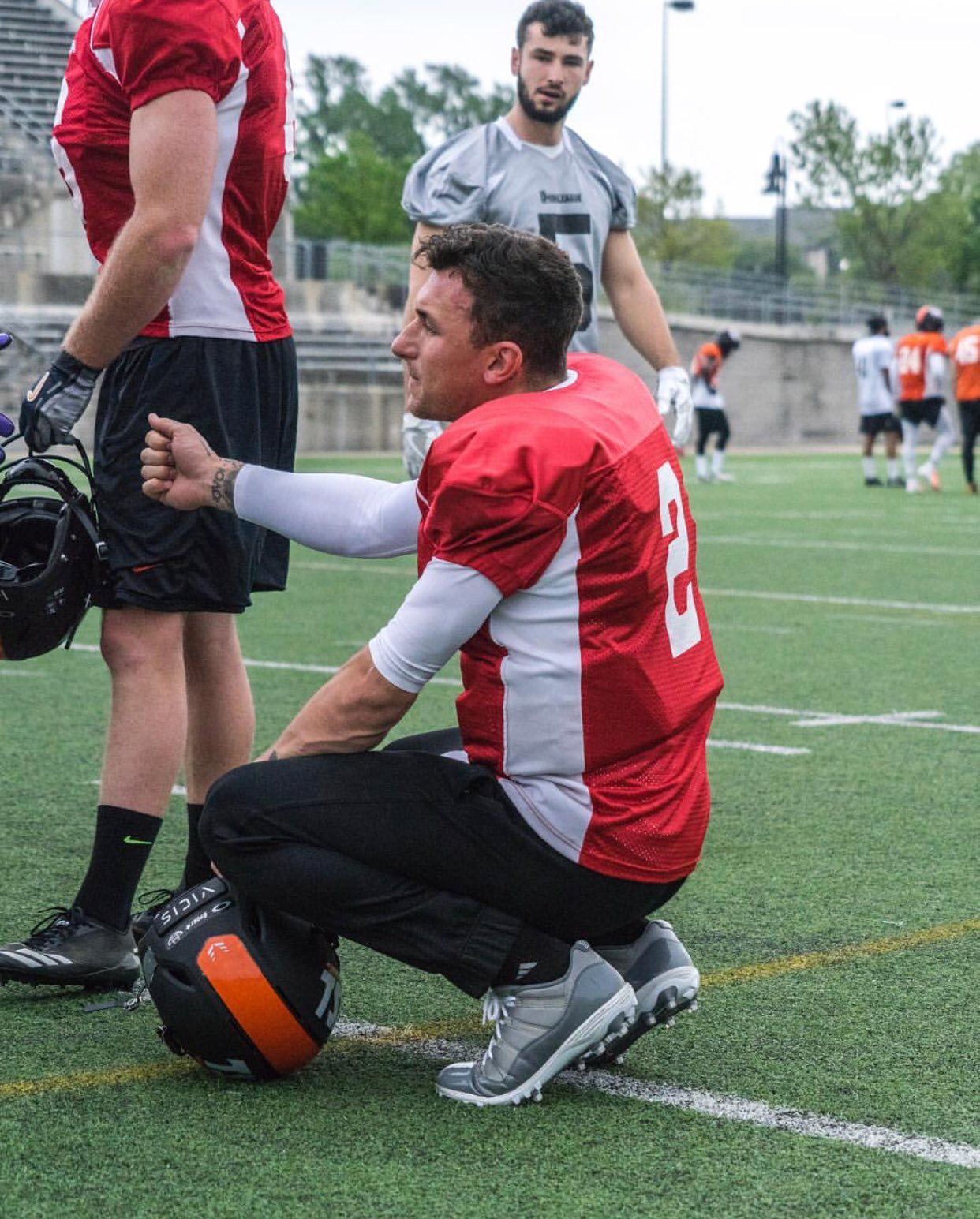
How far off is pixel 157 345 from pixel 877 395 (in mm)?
20296

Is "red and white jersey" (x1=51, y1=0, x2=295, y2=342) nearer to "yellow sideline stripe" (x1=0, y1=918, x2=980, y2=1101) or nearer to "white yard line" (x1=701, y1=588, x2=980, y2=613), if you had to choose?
"yellow sideline stripe" (x1=0, y1=918, x2=980, y2=1101)

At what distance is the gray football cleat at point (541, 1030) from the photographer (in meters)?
2.94

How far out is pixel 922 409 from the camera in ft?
75.8

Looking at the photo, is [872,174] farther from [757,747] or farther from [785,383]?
[757,747]

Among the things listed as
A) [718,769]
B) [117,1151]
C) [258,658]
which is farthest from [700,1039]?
[258,658]

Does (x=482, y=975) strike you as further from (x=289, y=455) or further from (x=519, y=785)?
(x=289, y=455)

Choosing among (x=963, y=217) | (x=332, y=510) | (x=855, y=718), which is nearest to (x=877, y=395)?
(x=855, y=718)

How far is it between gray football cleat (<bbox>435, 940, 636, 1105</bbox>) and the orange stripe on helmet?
23 cm

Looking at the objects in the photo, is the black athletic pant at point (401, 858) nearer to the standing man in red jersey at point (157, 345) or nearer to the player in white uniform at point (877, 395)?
the standing man in red jersey at point (157, 345)

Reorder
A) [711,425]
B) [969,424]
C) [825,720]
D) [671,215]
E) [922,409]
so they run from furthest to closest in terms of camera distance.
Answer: [671,215]
[711,425]
[922,409]
[969,424]
[825,720]

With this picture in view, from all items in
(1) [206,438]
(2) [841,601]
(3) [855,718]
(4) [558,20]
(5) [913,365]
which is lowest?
(2) [841,601]

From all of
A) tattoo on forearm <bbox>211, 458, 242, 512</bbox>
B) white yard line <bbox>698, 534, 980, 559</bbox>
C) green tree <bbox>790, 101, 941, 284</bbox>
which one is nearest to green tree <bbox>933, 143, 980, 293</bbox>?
green tree <bbox>790, 101, 941, 284</bbox>

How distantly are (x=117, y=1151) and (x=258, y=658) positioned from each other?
5.44 metres

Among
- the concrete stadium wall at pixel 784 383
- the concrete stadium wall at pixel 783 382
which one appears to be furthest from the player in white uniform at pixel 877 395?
the concrete stadium wall at pixel 784 383
